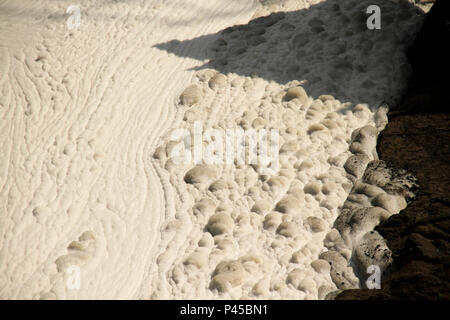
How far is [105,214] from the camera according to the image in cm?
267

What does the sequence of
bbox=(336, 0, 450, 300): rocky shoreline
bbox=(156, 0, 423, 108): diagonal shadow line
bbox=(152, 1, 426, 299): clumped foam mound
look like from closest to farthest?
bbox=(336, 0, 450, 300): rocky shoreline, bbox=(152, 1, 426, 299): clumped foam mound, bbox=(156, 0, 423, 108): diagonal shadow line

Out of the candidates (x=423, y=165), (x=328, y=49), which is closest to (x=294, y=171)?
(x=423, y=165)

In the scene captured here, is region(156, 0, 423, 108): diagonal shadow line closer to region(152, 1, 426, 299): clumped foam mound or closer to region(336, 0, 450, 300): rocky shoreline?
region(152, 1, 426, 299): clumped foam mound

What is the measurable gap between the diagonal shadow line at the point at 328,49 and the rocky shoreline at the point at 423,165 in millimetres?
143

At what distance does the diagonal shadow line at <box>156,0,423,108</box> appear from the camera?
3.28 meters

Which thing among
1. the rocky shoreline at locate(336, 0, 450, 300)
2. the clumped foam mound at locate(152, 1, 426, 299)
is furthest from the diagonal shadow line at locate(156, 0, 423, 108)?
the rocky shoreline at locate(336, 0, 450, 300)

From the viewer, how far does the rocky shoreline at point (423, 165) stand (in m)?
2.17

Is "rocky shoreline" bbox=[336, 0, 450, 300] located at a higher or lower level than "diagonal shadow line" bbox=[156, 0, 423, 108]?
lower

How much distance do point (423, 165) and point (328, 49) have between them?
107 cm

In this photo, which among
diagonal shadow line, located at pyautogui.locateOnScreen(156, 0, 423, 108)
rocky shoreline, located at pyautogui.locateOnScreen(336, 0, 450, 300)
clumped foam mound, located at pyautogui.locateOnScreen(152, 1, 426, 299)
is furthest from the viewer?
diagonal shadow line, located at pyautogui.locateOnScreen(156, 0, 423, 108)

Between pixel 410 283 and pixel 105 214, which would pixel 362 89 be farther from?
pixel 105 214

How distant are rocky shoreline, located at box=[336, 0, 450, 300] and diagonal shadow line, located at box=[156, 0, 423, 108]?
0.47 ft

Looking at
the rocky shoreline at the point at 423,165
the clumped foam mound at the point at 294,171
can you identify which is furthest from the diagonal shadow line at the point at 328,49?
the rocky shoreline at the point at 423,165

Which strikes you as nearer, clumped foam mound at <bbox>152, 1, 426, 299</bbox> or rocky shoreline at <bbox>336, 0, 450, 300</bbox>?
rocky shoreline at <bbox>336, 0, 450, 300</bbox>
